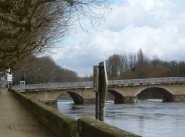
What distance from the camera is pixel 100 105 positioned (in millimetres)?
11406

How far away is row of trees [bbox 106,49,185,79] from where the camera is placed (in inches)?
5695

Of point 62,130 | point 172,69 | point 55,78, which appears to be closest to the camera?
point 62,130

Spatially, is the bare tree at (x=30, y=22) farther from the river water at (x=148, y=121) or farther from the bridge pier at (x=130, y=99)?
the bridge pier at (x=130, y=99)

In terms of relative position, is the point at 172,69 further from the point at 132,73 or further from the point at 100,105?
the point at 100,105

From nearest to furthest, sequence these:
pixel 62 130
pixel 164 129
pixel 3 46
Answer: pixel 62 130 < pixel 3 46 < pixel 164 129

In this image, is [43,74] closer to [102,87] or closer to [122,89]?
[122,89]

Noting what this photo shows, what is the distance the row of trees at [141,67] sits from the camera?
145 metres

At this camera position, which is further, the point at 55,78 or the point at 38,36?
the point at 55,78

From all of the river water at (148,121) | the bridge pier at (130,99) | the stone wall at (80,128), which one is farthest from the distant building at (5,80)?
the stone wall at (80,128)

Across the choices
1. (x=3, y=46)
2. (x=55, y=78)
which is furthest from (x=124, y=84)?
(x=3, y=46)

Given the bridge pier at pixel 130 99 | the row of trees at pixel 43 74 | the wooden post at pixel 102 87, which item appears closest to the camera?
the wooden post at pixel 102 87

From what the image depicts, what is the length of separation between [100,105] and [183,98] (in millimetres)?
93528

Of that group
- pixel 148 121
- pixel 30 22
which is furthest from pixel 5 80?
pixel 30 22

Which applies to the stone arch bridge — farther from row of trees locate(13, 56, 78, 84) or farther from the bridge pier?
row of trees locate(13, 56, 78, 84)
